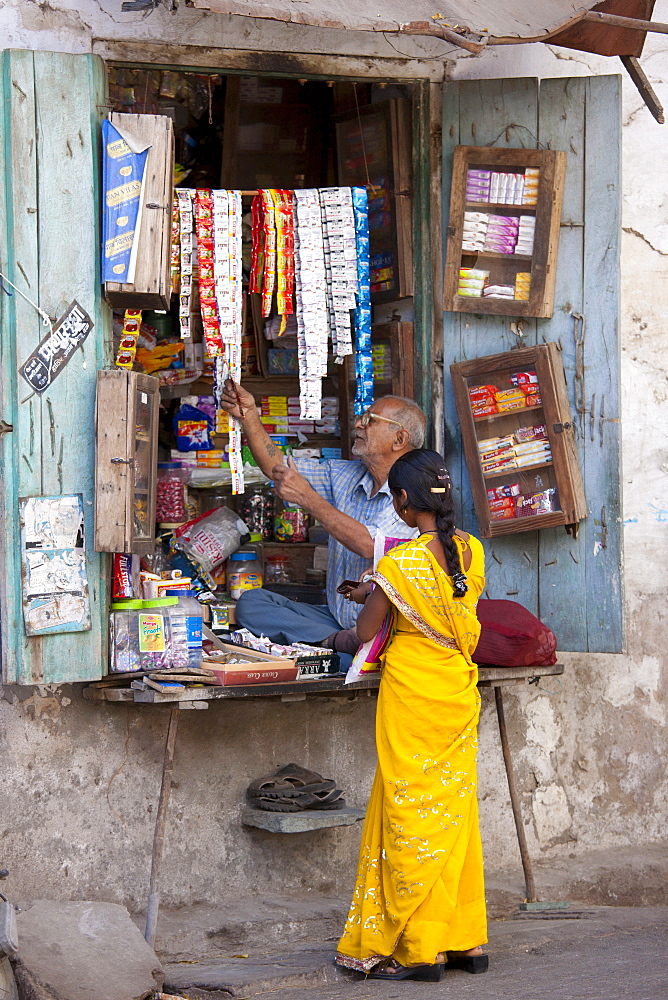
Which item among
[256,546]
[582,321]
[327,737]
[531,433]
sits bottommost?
[327,737]

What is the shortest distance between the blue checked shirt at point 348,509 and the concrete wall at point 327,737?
0.40 metres

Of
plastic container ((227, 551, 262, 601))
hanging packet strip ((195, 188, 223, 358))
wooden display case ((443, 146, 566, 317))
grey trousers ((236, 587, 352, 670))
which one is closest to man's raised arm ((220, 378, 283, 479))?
hanging packet strip ((195, 188, 223, 358))

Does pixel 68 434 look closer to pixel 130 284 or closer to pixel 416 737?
pixel 130 284

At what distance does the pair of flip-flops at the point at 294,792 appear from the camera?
420 centimetres

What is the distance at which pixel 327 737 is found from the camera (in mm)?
4539

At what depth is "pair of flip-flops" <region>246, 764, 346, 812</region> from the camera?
13.8 ft

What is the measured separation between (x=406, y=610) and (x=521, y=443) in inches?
45.8

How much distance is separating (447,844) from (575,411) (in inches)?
70.4

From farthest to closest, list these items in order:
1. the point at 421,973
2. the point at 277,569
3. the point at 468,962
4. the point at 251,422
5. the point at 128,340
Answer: the point at 277,569 → the point at 251,422 → the point at 128,340 → the point at 468,962 → the point at 421,973

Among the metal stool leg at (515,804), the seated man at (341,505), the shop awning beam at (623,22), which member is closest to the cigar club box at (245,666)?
the seated man at (341,505)

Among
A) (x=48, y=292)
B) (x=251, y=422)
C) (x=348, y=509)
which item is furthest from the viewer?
(x=348, y=509)

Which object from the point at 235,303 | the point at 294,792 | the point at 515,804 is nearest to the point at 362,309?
the point at 235,303

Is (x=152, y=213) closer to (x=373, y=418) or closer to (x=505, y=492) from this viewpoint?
(x=373, y=418)

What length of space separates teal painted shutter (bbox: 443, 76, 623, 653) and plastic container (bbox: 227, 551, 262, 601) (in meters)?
1.11
